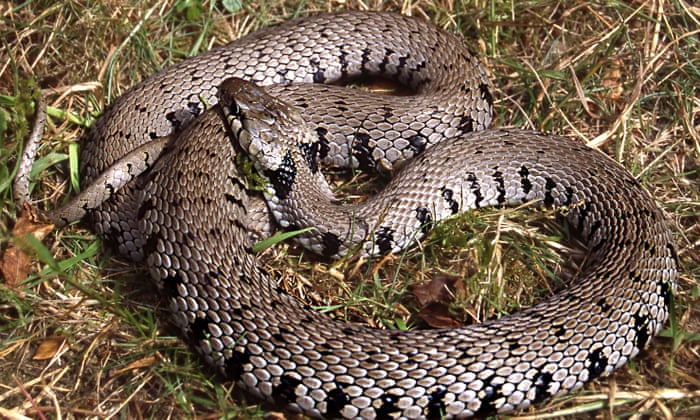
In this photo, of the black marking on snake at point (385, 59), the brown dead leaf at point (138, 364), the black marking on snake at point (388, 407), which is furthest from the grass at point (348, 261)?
the black marking on snake at point (388, 407)

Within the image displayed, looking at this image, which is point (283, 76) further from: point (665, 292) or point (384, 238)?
point (665, 292)

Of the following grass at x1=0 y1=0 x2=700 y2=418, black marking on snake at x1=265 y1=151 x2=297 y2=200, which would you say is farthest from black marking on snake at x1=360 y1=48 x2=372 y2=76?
black marking on snake at x1=265 y1=151 x2=297 y2=200

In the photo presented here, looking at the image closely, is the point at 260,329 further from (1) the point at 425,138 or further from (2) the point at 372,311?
(1) the point at 425,138

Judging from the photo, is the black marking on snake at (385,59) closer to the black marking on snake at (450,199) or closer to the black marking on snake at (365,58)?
the black marking on snake at (365,58)

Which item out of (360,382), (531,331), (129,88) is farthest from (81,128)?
(531,331)

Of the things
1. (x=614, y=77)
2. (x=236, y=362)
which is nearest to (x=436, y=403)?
(x=236, y=362)

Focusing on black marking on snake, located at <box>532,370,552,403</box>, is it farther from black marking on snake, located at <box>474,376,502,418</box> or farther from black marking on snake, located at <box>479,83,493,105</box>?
black marking on snake, located at <box>479,83,493,105</box>
